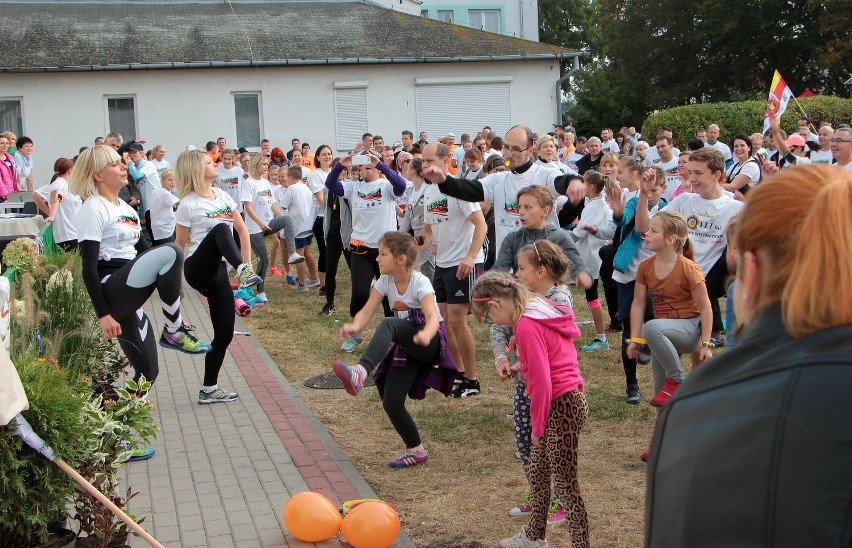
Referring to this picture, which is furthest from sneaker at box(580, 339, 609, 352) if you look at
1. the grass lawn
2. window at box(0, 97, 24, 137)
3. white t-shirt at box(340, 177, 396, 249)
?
window at box(0, 97, 24, 137)

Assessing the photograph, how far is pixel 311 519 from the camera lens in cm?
520

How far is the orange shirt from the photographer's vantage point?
6.68 metres

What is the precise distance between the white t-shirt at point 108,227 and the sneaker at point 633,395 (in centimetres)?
412

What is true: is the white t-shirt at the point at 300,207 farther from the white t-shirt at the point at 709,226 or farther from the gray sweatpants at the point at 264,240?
the white t-shirt at the point at 709,226

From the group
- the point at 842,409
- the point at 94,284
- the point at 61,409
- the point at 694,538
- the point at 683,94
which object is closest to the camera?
the point at 842,409

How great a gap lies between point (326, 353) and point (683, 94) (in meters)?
35.4

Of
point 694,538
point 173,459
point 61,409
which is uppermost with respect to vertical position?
point 694,538

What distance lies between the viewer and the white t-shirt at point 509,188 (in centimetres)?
826

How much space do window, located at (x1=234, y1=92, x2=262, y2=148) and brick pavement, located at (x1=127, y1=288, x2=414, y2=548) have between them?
21.5 metres

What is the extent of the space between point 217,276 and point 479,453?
102 inches

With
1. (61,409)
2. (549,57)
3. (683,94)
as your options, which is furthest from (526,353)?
(683,94)

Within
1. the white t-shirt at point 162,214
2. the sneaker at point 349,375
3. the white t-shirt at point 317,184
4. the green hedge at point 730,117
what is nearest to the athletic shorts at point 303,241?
the white t-shirt at point 317,184

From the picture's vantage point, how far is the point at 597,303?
9938mm

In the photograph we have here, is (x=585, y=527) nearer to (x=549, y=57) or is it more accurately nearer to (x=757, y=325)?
(x=757, y=325)
